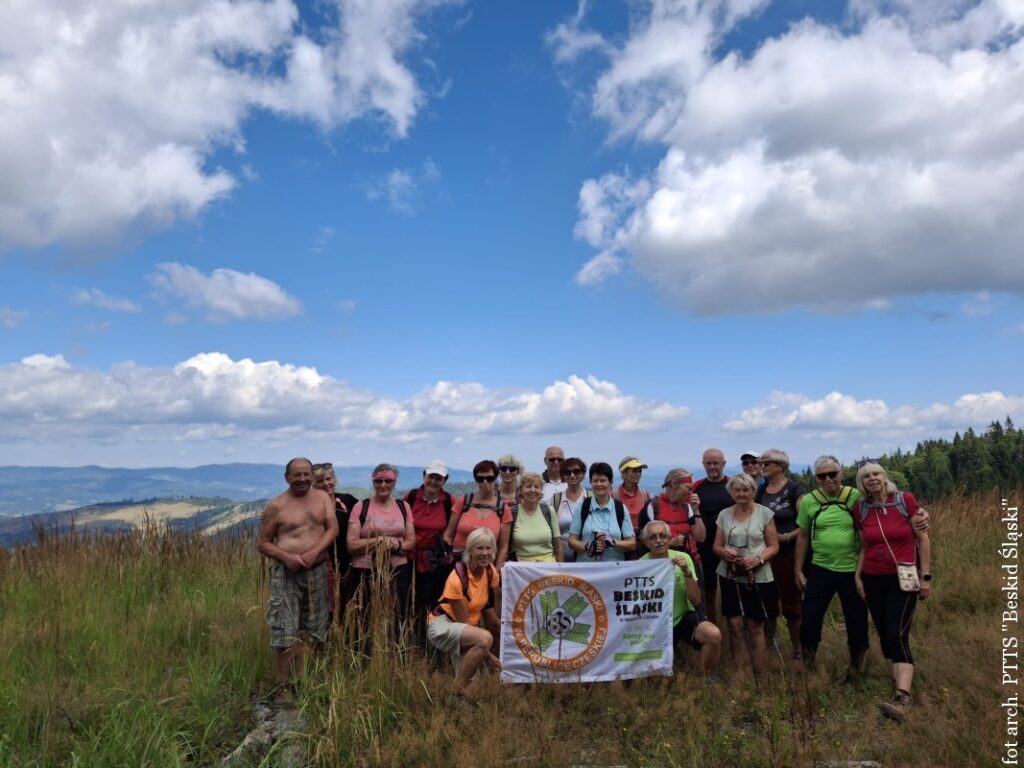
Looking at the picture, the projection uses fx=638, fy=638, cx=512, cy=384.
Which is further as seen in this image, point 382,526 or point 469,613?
point 382,526

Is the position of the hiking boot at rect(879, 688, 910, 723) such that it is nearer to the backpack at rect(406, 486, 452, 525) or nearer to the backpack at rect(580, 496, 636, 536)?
the backpack at rect(580, 496, 636, 536)

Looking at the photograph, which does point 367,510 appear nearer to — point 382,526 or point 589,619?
point 382,526

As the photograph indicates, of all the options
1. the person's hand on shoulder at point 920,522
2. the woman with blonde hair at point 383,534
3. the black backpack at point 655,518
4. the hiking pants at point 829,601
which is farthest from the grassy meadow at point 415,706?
the person's hand on shoulder at point 920,522

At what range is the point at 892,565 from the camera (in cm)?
576

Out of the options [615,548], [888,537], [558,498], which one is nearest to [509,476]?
[558,498]

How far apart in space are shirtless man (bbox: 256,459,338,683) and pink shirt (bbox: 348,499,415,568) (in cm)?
27

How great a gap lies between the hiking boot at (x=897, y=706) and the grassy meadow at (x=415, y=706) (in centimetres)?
11

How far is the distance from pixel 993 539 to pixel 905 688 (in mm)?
6899

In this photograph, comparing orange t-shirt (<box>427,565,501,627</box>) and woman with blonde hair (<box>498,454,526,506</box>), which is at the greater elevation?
woman with blonde hair (<box>498,454,526,506</box>)

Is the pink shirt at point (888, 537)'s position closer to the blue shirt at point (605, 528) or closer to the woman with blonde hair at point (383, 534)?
the blue shirt at point (605, 528)

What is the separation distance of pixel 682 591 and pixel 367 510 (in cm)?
328

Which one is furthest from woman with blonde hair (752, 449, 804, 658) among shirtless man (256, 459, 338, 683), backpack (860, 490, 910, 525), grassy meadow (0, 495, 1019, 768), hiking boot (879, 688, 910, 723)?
shirtless man (256, 459, 338, 683)

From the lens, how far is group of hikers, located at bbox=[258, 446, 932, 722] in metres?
5.74

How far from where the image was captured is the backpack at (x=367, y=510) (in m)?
6.28
